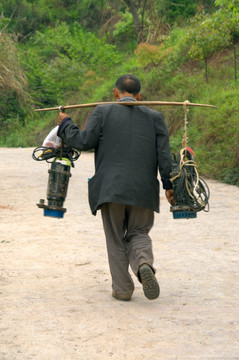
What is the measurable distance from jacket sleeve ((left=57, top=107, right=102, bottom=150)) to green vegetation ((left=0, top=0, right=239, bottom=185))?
8.15m

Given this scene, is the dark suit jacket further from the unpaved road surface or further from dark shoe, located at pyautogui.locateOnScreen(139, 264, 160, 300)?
the unpaved road surface

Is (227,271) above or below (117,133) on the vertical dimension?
below

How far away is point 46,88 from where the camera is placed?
36.8m

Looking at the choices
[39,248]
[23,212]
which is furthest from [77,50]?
[39,248]

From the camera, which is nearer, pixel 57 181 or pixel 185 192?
pixel 185 192

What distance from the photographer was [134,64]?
102 feet

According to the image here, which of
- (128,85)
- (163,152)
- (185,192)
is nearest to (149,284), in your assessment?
(185,192)

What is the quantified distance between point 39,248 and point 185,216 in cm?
266

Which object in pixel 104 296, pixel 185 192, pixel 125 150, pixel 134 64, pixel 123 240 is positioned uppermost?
pixel 125 150

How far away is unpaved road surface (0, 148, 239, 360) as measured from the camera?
171 inches

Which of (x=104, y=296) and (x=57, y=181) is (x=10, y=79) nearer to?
(x=57, y=181)

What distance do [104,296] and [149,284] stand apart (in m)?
0.68

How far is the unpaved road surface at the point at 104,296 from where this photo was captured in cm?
435

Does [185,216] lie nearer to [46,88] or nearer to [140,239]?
[140,239]
